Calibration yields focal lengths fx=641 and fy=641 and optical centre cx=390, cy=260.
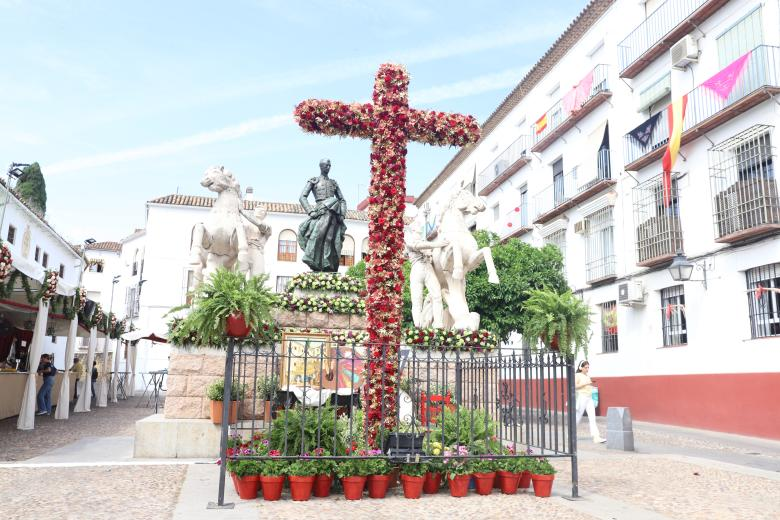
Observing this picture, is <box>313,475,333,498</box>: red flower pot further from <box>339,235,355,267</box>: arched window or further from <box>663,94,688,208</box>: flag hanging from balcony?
<box>339,235,355,267</box>: arched window

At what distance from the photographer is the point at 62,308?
52.9 feet

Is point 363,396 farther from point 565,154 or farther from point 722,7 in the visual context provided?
point 565,154

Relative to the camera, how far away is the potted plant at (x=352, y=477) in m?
6.21

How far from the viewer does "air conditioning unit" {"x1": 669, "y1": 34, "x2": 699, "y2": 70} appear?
16.6 meters

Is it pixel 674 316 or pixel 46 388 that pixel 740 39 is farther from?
pixel 46 388

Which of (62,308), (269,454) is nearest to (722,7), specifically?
(269,454)

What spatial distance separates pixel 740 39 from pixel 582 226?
27.0 ft

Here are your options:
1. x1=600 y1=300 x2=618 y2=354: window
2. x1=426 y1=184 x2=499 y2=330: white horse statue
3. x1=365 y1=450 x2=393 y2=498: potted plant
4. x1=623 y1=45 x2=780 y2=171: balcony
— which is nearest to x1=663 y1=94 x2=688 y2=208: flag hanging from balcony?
x1=623 y1=45 x2=780 y2=171: balcony

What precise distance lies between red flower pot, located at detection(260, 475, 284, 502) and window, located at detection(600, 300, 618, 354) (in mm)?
15934

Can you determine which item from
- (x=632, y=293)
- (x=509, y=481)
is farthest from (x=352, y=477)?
(x=632, y=293)

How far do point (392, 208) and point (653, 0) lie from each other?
1595 centimetres

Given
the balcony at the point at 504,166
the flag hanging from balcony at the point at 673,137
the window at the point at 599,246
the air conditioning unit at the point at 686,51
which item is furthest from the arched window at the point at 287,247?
the air conditioning unit at the point at 686,51

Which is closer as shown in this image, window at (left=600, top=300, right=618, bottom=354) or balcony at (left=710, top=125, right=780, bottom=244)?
balcony at (left=710, top=125, right=780, bottom=244)

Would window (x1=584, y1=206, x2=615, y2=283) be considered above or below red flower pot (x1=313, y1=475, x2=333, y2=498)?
above
